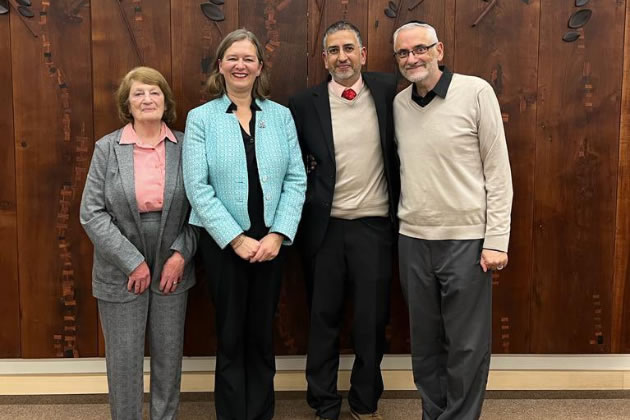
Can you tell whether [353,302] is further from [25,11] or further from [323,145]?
[25,11]

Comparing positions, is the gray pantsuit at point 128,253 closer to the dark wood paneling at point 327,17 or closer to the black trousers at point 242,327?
the black trousers at point 242,327

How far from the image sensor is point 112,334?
2285mm

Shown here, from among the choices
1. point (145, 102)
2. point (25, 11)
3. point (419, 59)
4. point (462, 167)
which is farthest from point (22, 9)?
point (462, 167)

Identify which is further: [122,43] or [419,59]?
[122,43]

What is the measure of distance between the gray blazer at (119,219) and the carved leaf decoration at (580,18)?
1829 millimetres

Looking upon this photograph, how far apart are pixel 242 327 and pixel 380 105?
103cm

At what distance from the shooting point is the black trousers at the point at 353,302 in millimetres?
→ 2480

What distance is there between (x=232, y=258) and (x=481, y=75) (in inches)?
53.9

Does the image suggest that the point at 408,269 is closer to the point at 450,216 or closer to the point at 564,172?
the point at 450,216

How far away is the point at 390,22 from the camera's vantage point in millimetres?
2701

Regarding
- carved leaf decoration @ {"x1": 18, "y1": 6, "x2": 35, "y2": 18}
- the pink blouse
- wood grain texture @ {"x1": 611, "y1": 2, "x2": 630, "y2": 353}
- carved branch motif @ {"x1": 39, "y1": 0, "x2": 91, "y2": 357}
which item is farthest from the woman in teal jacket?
wood grain texture @ {"x1": 611, "y1": 2, "x2": 630, "y2": 353}

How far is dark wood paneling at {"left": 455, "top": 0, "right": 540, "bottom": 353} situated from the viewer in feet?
8.89

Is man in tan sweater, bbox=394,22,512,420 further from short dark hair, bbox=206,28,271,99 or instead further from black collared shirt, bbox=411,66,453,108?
short dark hair, bbox=206,28,271,99

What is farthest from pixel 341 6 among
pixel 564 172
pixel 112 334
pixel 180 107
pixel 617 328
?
pixel 617 328
